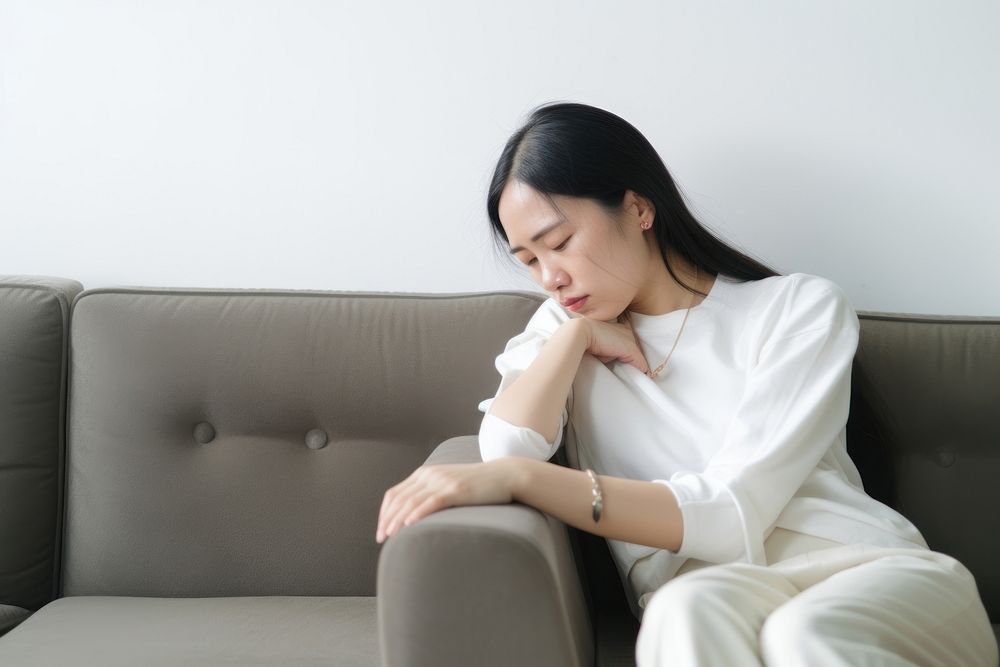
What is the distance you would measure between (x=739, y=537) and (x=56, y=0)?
4.94 ft

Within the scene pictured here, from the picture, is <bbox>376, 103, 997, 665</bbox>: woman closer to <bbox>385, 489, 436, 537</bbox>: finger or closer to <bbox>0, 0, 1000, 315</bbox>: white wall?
<bbox>385, 489, 436, 537</bbox>: finger

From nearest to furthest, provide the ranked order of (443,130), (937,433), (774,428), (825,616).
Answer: (825,616) → (774,428) → (937,433) → (443,130)

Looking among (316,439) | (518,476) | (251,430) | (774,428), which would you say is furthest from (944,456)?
(251,430)

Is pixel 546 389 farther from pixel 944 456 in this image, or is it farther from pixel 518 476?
pixel 944 456

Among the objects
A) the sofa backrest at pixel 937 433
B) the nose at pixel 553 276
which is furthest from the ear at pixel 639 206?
the sofa backrest at pixel 937 433

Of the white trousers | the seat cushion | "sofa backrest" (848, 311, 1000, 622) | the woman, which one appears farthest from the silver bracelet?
"sofa backrest" (848, 311, 1000, 622)

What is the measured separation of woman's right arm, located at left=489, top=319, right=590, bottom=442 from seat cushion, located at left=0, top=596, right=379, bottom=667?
0.36 metres

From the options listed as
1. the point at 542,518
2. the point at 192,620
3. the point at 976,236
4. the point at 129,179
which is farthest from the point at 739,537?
the point at 129,179

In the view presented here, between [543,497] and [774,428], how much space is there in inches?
13.2

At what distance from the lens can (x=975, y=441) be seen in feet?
4.43

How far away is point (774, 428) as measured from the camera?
1093 millimetres

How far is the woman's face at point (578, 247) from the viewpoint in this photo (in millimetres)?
1219

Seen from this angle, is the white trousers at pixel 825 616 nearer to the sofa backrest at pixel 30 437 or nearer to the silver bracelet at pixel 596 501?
the silver bracelet at pixel 596 501

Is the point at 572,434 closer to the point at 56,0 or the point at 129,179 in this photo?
the point at 129,179
